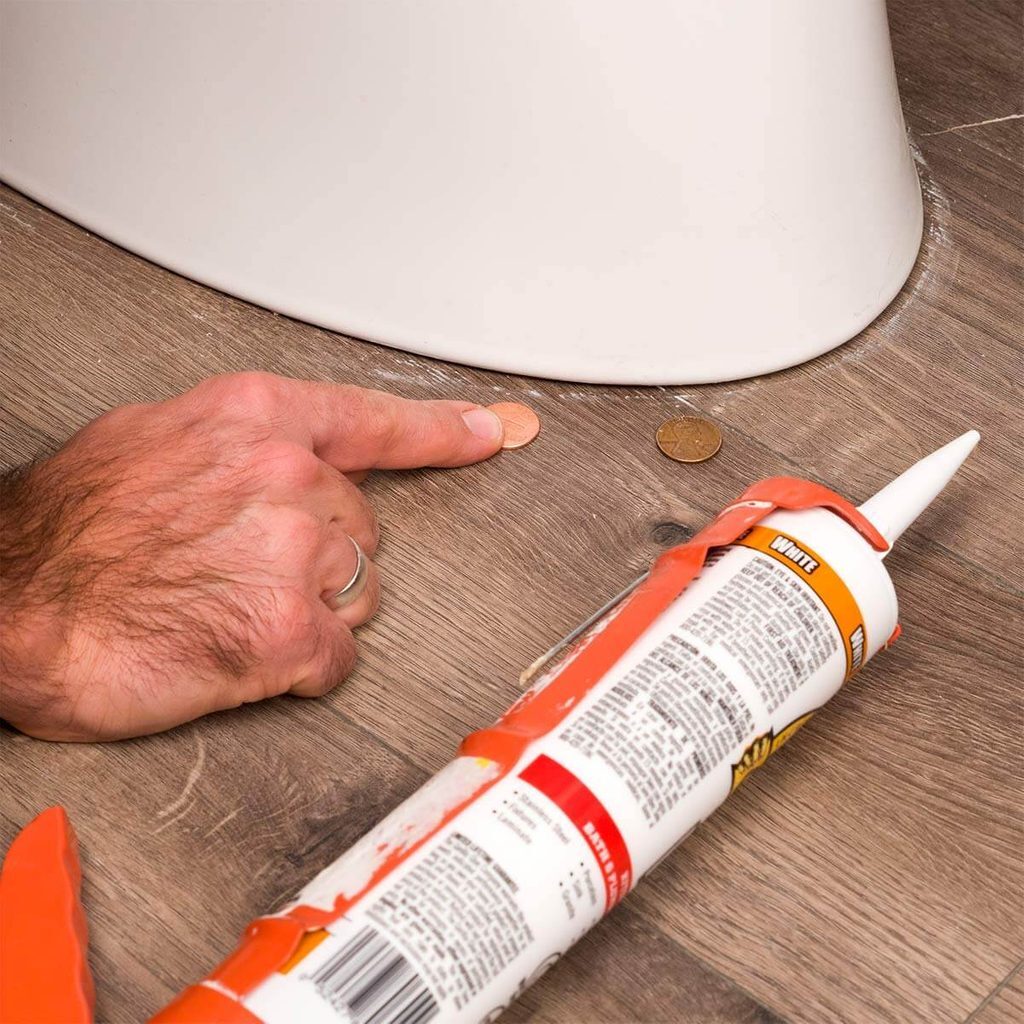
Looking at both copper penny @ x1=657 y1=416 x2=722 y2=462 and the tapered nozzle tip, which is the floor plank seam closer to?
the tapered nozzle tip

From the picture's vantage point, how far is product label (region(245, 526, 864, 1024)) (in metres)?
0.49

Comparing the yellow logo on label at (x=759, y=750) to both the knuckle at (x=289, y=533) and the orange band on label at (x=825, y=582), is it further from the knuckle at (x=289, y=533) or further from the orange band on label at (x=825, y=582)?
the knuckle at (x=289, y=533)

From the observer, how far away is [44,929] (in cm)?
55

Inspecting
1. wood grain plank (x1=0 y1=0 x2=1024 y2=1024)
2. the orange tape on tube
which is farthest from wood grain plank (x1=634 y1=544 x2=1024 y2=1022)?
the orange tape on tube

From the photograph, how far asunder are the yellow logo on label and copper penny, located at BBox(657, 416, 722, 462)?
223 mm

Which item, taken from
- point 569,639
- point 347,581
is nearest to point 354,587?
point 347,581

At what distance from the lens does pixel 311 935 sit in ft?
1.64

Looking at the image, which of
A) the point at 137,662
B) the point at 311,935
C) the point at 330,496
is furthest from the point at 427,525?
the point at 311,935

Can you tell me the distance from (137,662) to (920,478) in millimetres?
373

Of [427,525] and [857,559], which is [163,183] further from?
[857,559]

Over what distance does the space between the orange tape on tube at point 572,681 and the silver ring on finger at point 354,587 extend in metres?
0.12

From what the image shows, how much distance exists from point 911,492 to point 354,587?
273 millimetres

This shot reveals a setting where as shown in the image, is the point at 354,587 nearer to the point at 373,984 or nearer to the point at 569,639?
the point at 569,639

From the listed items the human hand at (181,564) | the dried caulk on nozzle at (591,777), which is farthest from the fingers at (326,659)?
the dried caulk on nozzle at (591,777)
